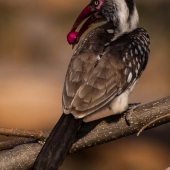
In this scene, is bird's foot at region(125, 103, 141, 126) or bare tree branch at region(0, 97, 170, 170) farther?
bird's foot at region(125, 103, 141, 126)

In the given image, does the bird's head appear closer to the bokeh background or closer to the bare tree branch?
the bare tree branch

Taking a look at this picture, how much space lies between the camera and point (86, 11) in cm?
390

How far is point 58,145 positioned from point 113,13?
119cm

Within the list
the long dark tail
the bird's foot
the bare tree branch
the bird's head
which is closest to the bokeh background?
the bird's head

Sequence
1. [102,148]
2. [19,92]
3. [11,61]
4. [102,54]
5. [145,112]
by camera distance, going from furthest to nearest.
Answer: [11,61] < [19,92] < [102,148] < [102,54] < [145,112]

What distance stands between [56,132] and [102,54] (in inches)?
25.7

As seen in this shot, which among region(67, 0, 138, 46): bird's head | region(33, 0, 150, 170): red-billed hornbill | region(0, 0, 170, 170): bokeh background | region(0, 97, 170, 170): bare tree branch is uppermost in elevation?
region(67, 0, 138, 46): bird's head

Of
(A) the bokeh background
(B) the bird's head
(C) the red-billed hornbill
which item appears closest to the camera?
(C) the red-billed hornbill

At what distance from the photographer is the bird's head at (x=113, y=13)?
12.7 ft

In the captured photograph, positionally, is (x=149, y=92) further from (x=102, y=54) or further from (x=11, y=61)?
(x=102, y=54)

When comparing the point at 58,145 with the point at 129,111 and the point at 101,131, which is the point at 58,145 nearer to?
the point at 101,131

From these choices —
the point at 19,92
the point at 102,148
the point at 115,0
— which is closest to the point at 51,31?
the point at 19,92

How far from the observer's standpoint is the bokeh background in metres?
6.48

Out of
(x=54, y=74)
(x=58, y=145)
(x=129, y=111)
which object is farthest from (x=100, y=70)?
(x=54, y=74)
